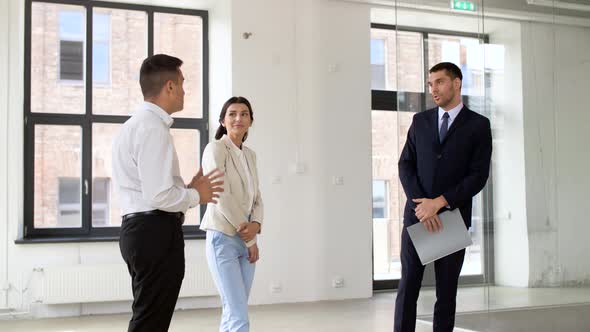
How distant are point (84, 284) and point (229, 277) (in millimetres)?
3671

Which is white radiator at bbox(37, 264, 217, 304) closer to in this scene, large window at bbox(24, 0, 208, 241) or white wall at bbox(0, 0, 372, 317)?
white wall at bbox(0, 0, 372, 317)

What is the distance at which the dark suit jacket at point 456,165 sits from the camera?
334 cm

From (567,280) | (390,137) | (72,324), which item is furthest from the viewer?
(390,137)

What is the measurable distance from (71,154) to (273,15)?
2.44 m

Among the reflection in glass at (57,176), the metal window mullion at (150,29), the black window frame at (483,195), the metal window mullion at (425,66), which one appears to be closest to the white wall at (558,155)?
the black window frame at (483,195)

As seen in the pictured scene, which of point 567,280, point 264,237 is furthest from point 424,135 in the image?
point 264,237

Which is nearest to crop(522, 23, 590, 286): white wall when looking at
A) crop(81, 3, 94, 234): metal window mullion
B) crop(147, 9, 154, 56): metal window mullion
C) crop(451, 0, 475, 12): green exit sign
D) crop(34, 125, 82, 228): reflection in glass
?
crop(451, 0, 475, 12): green exit sign

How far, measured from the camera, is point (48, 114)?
21.9 ft

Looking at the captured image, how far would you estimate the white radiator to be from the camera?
6.18 metres

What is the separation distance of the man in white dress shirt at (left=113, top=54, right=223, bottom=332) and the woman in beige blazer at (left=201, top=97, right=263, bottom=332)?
633 mm

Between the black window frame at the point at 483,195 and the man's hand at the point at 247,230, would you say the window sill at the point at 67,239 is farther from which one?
the man's hand at the point at 247,230

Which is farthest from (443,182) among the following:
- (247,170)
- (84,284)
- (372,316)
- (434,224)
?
(84,284)

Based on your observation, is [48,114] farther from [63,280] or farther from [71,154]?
[63,280]

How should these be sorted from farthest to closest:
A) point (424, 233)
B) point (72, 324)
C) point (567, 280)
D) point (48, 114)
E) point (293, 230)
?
point (293, 230), point (48, 114), point (72, 324), point (567, 280), point (424, 233)
